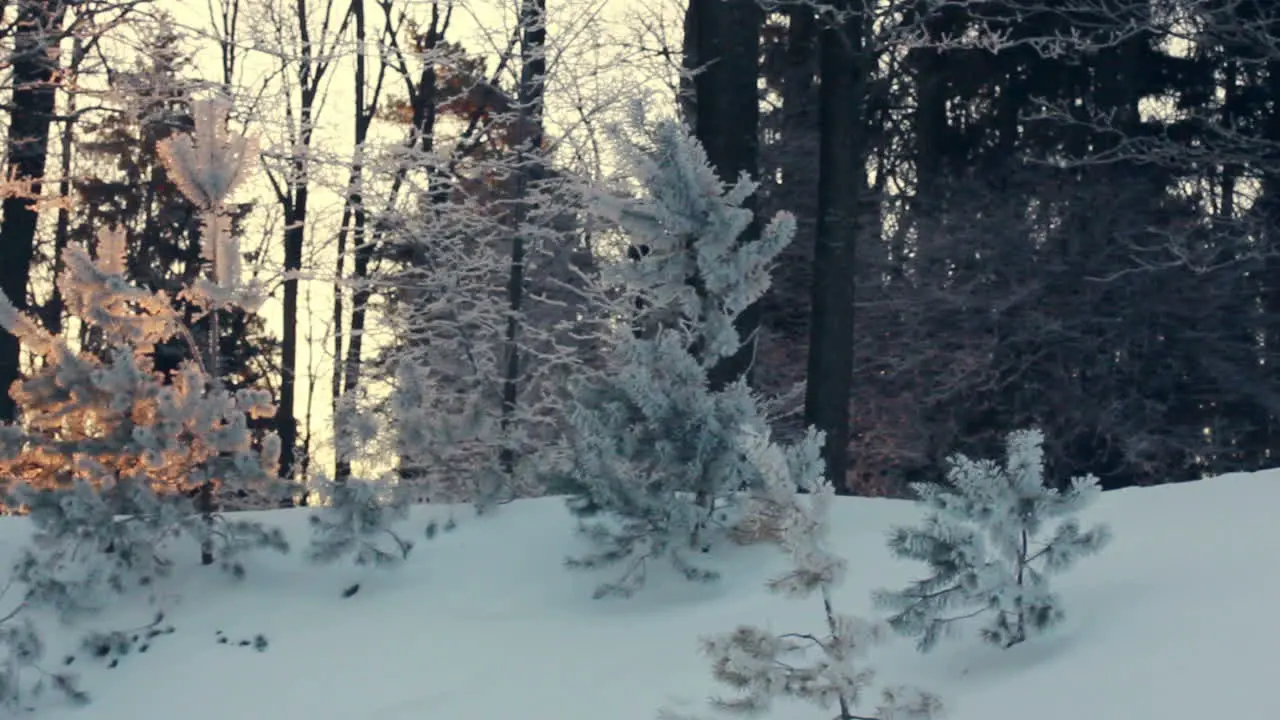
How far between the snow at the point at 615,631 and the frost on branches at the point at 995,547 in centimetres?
12

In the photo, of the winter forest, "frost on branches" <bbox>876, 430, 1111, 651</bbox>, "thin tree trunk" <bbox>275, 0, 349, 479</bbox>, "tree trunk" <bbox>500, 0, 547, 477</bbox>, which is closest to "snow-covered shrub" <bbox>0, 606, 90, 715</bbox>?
the winter forest

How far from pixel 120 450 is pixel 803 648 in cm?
414

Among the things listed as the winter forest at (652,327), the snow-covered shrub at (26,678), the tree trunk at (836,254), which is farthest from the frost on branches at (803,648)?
the tree trunk at (836,254)

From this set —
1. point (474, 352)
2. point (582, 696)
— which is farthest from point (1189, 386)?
point (582, 696)

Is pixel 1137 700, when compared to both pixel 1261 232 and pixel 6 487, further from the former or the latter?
pixel 1261 232

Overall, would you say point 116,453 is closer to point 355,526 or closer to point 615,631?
point 355,526

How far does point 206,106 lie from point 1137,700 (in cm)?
546

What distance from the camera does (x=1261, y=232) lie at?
1566cm

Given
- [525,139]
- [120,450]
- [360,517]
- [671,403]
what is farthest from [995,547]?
[525,139]

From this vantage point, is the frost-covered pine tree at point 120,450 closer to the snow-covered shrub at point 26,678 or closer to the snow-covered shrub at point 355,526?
the snow-covered shrub at point 355,526

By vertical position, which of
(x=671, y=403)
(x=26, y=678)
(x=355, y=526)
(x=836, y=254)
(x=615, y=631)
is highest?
(x=836, y=254)

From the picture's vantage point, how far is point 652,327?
44.7 feet

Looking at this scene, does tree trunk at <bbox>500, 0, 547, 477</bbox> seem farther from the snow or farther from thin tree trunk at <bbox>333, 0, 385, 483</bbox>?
the snow

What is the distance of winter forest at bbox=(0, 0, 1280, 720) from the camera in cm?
567
